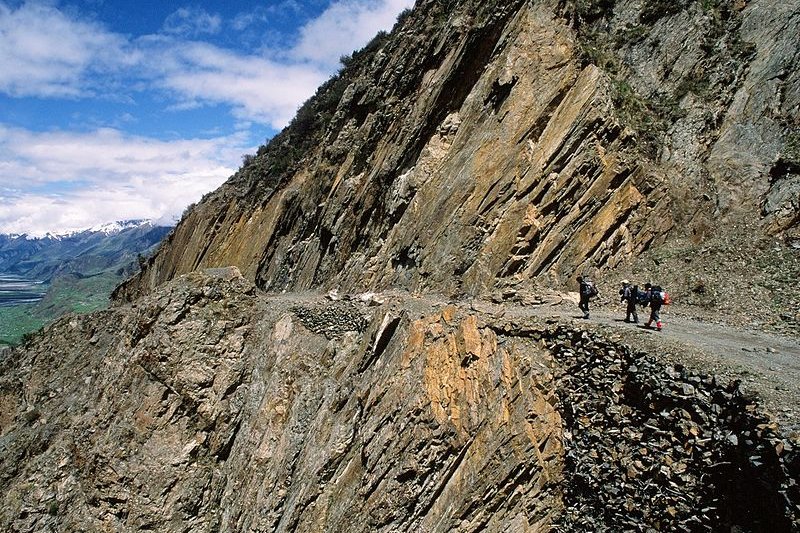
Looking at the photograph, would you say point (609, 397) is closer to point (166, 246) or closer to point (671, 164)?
point (671, 164)

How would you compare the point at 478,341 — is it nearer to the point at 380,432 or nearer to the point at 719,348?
the point at 380,432

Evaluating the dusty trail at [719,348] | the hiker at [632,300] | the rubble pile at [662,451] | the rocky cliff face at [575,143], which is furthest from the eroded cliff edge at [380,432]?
the rocky cliff face at [575,143]

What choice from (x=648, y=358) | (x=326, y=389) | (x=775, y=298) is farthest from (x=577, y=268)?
(x=326, y=389)

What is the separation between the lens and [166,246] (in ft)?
123

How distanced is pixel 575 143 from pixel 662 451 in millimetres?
10335

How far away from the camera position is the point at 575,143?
51.1 feet

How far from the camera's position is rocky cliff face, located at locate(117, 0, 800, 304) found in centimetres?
1547

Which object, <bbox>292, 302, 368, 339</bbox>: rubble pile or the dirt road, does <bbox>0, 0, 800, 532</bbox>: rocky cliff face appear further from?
the dirt road

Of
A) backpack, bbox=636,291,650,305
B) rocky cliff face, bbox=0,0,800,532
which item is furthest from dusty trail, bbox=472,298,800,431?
backpack, bbox=636,291,650,305

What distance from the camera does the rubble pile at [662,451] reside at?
6.98m

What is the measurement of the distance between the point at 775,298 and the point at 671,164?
20.2 feet

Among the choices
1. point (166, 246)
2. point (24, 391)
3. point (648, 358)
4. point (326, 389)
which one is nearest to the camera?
point (648, 358)

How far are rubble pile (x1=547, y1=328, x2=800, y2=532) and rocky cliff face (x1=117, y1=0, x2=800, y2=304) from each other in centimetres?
593

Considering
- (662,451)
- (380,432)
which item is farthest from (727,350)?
(380,432)
